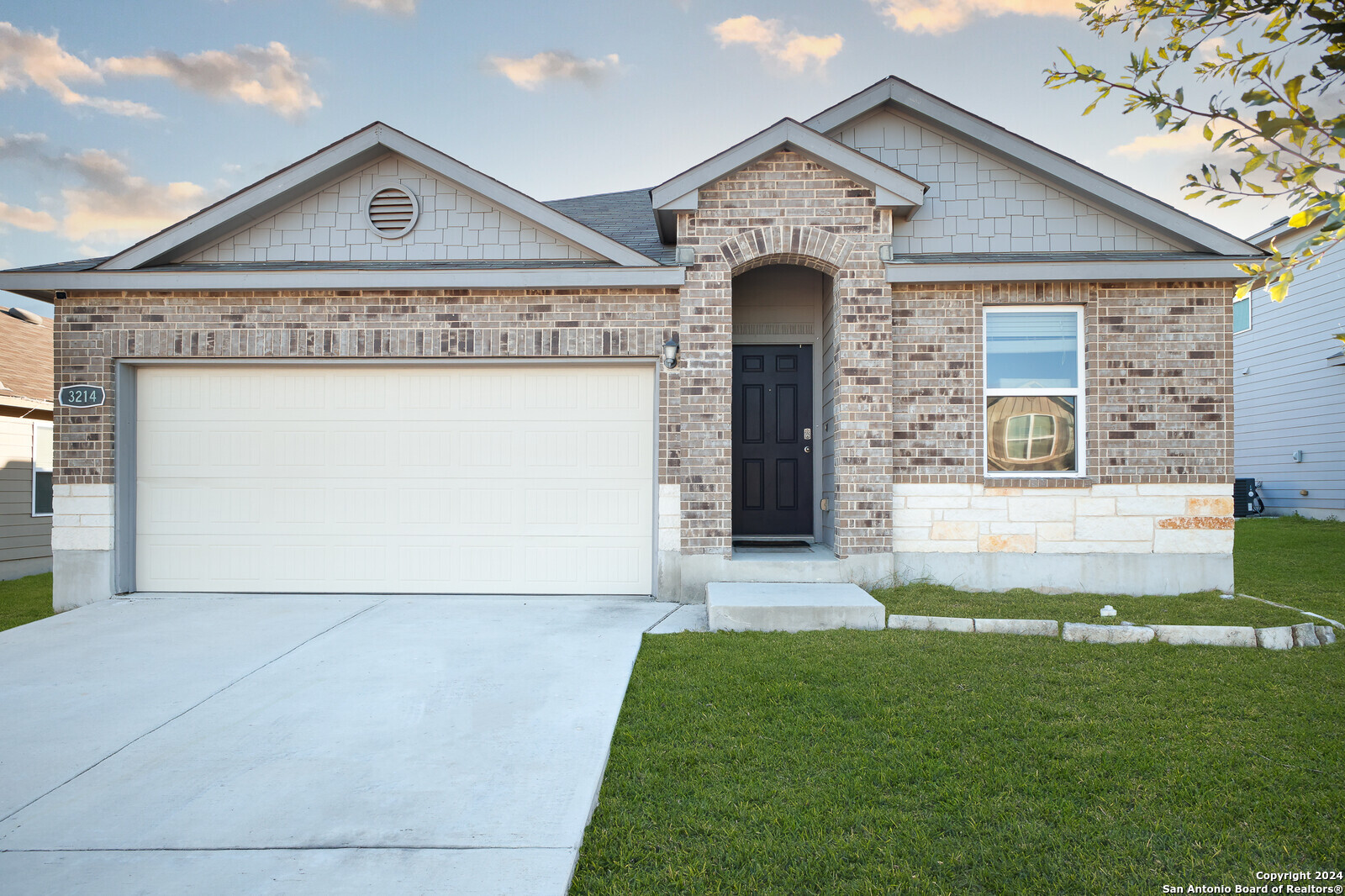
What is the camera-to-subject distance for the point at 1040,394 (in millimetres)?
7332

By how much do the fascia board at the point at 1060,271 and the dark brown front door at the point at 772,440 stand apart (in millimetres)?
1805

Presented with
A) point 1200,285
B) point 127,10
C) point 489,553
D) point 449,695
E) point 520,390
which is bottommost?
point 449,695

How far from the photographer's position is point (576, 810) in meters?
2.99

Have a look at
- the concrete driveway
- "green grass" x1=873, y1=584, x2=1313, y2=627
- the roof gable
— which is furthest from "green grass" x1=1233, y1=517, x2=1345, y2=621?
the roof gable

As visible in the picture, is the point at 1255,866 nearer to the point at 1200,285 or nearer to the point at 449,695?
the point at 449,695

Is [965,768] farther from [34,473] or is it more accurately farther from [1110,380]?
[34,473]

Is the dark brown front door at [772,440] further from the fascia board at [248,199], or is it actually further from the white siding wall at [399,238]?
the fascia board at [248,199]

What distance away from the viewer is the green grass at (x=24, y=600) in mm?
6967

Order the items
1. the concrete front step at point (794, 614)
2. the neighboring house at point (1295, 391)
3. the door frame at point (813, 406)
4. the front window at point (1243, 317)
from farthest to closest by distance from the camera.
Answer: the front window at point (1243, 317) < the neighboring house at point (1295, 391) < the door frame at point (813, 406) < the concrete front step at point (794, 614)

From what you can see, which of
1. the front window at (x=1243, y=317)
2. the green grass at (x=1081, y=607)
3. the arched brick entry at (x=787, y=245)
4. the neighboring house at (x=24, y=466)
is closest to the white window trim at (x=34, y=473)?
the neighboring house at (x=24, y=466)

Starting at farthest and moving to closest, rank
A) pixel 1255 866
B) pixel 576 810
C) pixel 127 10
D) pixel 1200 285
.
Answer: pixel 127 10, pixel 1200 285, pixel 576 810, pixel 1255 866

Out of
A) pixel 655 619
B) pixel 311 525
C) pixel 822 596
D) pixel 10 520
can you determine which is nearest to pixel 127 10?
pixel 10 520

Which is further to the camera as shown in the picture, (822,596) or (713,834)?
(822,596)

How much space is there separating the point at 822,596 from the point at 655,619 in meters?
1.48
